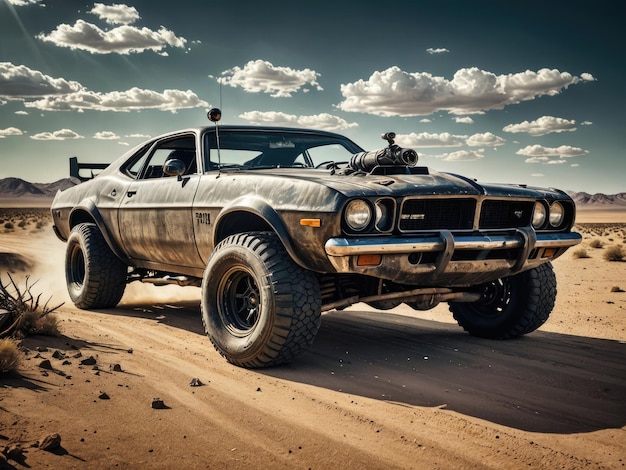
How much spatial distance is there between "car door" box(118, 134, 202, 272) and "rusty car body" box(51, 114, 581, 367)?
2 cm

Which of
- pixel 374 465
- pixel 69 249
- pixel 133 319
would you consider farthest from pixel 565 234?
pixel 69 249

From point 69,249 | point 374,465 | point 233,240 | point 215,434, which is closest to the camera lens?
point 374,465

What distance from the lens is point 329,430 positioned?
2.95 m

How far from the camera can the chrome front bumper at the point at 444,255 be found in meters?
3.63

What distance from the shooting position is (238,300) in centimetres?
443

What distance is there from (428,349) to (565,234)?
136 centimetres

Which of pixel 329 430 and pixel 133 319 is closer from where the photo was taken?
pixel 329 430

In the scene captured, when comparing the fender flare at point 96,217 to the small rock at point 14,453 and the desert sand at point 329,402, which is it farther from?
the small rock at point 14,453

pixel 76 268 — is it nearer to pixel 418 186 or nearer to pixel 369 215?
pixel 369 215

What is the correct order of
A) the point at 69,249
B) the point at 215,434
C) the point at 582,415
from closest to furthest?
the point at 215,434 → the point at 582,415 → the point at 69,249

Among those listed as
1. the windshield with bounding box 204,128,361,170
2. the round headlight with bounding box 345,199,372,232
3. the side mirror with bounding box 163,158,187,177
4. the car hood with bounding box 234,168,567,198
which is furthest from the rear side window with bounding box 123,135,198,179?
the round headlight with bounding box 345,199,372,232

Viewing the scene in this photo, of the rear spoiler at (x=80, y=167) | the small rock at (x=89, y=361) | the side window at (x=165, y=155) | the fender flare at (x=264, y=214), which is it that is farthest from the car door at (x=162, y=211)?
the rear spoiler at (x=80, y=167)

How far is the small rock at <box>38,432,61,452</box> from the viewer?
2.62m

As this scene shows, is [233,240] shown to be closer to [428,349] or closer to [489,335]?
[428,349]
